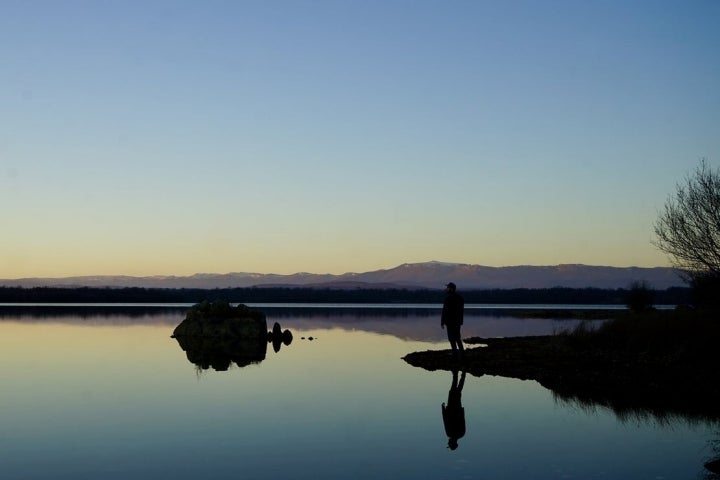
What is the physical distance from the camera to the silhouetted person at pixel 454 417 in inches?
484

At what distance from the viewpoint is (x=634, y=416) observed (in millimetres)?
14086

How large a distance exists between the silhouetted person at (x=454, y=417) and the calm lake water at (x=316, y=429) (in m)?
0.12

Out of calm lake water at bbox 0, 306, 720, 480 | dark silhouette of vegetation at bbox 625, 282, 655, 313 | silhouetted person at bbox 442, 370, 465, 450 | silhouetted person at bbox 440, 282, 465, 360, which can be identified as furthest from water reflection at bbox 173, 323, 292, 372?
dark silhouette of vegetation at bbox 625, 282, 655, 313

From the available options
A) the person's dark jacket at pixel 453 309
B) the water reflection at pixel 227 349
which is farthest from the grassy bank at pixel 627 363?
the water reflection at pixel 227 349

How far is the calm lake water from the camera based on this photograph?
10211 millimetres

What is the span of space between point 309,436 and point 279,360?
1575 centimetres

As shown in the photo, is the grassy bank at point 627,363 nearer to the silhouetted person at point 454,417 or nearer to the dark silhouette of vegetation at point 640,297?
the silhouetted person at point 454,417

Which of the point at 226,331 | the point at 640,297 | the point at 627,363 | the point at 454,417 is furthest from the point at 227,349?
the point at 640,297

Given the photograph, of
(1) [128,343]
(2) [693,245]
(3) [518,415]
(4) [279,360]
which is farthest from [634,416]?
(1) [128,343]

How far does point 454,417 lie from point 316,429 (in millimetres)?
2944

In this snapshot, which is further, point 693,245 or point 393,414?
point 693,245

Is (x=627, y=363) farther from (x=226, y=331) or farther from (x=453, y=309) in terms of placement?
(x=226, y=331)

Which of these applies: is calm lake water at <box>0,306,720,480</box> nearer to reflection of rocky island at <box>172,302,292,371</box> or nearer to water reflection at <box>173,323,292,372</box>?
water reflection at <box>173,323,292,372</box>

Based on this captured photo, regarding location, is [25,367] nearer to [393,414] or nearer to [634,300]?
[393,414]
